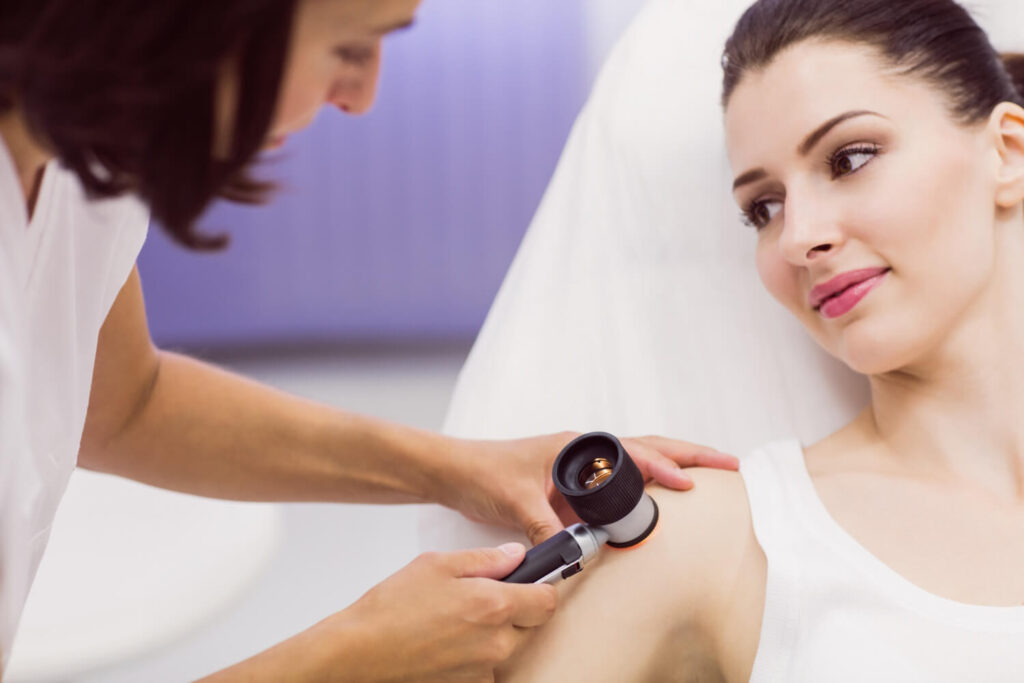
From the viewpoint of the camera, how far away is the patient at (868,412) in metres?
1.03

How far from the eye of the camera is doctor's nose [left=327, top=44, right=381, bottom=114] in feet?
2.42

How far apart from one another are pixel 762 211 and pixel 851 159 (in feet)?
0.53

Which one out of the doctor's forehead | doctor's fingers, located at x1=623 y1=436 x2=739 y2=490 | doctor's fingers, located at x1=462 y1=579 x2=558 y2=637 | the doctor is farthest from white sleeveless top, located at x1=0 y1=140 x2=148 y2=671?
doctor's fingers, located at x1=623 y1=436 x2=739 y2=490

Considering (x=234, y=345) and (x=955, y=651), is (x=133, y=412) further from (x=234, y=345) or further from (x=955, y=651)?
(x=234, y=345)

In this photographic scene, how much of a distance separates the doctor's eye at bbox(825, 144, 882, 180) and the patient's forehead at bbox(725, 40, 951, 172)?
0.04m

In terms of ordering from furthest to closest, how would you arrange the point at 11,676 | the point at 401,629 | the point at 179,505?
1. the point at 179,505
2. the point at 11,676
3. the point at 401,629

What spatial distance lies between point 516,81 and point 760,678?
6.22 ft

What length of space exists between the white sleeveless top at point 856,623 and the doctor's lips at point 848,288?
244 mm

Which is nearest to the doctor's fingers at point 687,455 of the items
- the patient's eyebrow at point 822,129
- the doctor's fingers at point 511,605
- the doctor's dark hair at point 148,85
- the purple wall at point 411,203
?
the doctor's fingers at point 511,605

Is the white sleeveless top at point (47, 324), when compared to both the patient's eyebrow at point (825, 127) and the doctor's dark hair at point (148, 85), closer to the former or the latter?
the doctor's dark hair at point (148, 85)

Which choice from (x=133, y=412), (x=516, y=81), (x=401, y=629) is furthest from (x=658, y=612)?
(x=516, y=81)

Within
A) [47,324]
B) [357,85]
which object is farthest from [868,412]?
[47,324]

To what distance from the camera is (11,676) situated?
1.05 meters

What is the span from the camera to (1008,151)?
47.7 inches
